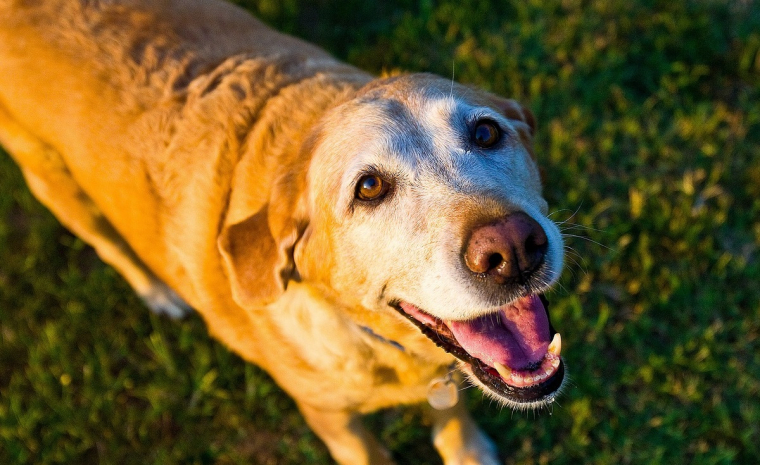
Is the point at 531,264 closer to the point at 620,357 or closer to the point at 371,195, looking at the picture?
the point at 371,195

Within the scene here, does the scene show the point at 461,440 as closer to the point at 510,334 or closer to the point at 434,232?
the point at 510,334

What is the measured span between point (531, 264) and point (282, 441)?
2.18 metres

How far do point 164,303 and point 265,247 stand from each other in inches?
76.3

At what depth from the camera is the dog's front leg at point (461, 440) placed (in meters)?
3.32

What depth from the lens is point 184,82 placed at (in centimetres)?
298

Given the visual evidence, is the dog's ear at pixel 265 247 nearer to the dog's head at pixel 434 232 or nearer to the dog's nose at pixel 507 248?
the dog's head at pixel 434 232

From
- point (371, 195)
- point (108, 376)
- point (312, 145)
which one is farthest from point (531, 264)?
point (108, 376)

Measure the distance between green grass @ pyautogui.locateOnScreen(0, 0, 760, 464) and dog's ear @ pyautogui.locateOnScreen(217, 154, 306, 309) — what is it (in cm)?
146

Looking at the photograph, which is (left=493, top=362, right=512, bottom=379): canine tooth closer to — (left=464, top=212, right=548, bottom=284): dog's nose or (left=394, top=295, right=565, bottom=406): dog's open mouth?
(left=394, top=295, right=565, bottom=406): dog's open mouth

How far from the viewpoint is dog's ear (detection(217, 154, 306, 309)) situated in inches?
97.1

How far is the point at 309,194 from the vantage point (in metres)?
2.46

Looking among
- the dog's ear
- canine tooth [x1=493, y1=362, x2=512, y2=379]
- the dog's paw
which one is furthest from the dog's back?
canine tooth [x1=493, y1=362, x2=512, y2=379]

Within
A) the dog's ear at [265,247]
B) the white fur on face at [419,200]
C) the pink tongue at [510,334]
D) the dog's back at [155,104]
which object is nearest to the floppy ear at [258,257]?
the dog's ear at [265,247]

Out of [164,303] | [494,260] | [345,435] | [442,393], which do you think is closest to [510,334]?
[494,260]
